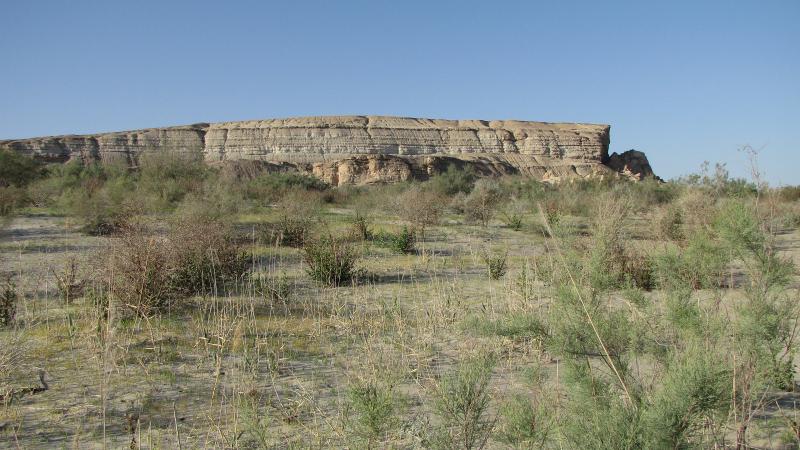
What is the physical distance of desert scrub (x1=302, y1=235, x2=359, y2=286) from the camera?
853 centimetres

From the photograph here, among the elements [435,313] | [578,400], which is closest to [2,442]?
[578,400]

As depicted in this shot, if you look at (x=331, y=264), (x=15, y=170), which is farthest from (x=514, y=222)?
(x=15, y=170)

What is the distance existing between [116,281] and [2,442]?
2.72 meters

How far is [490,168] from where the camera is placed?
2218 inches

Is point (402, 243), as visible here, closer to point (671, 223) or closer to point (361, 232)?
point (361, 232)

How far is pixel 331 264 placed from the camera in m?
8.61

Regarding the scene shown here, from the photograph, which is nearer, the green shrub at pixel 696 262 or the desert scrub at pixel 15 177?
the green shrub at pixel 696 262

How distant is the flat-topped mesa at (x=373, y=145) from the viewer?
51906 millimetres

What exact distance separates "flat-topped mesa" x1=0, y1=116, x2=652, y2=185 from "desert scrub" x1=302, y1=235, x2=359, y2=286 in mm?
40985

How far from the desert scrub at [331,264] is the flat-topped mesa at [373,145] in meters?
41.0

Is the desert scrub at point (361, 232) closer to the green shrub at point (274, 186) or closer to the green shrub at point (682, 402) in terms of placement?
the green shrub at point (274, 186)

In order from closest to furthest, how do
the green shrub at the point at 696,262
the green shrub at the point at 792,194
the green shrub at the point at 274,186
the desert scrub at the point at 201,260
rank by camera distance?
the green shrub at the point at 696,262 < the desert scrub at the point at 201,260 < the green shrub at the point at 792,194 < the green shrub at the point at 274,186

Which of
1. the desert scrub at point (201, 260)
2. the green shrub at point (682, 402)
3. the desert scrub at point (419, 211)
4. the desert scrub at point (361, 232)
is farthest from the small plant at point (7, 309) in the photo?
the desert scrub at point (419, 211)

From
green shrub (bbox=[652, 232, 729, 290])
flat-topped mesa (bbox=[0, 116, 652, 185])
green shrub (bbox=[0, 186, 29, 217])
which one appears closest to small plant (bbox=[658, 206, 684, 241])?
green shrub (bbox=[652, 232, 729, 290])
